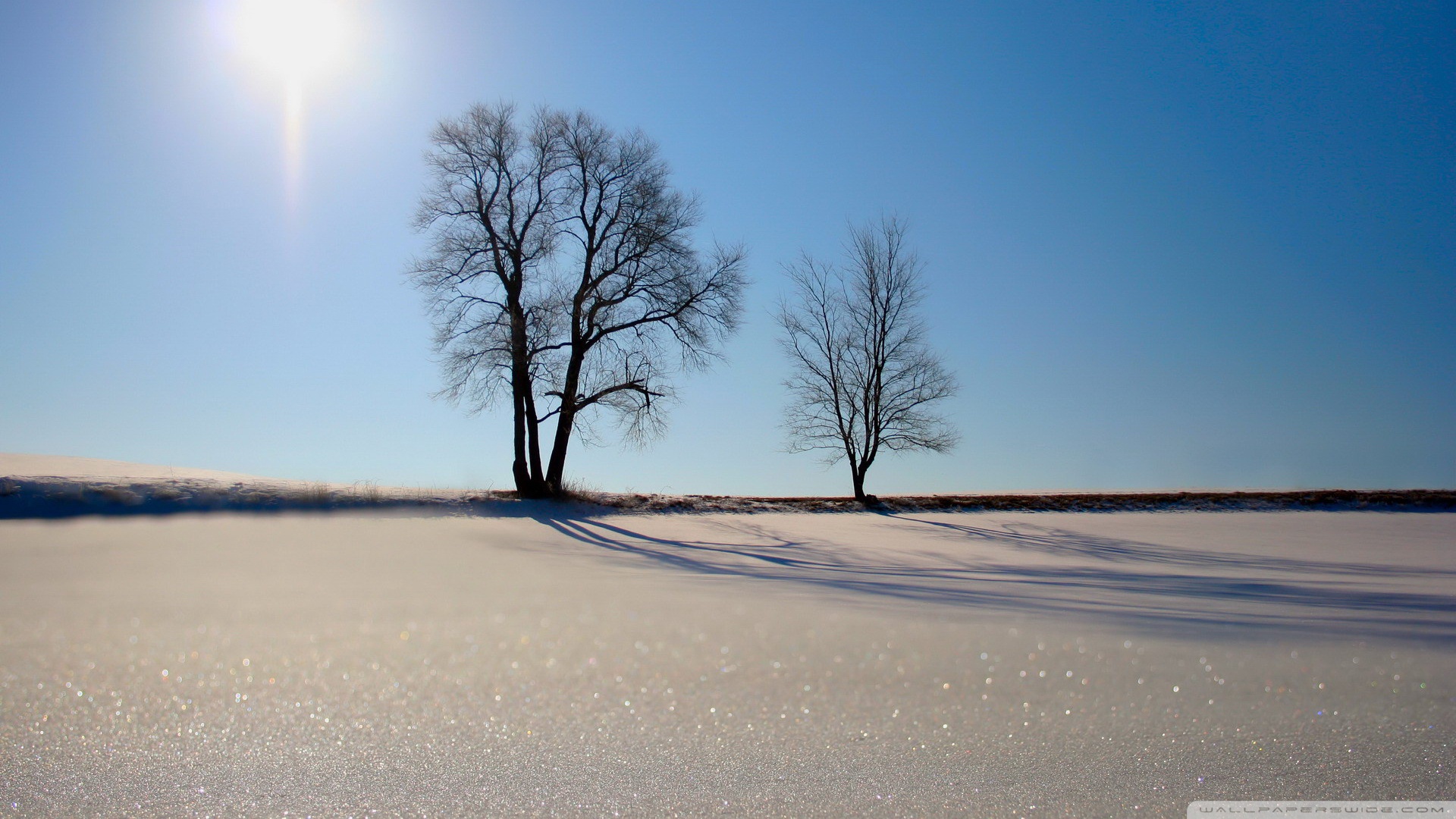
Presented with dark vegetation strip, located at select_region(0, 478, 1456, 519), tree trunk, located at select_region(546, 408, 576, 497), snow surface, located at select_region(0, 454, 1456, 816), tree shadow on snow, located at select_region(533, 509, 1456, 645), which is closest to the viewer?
snow surface, located at select_region(0, 454, 1456, 816)

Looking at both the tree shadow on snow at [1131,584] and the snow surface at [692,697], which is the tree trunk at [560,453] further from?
the snow surface at [692,697]

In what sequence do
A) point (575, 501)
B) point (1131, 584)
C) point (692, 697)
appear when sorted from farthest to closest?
point (575, 501) → point (1131, 584) → point (692, 697)

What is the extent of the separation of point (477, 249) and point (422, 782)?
14679mm

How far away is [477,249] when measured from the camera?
14641 mm

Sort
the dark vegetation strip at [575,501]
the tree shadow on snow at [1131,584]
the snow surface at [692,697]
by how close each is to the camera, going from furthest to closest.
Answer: the dark vegetation strip at [575,501], the tree shadow on snow at [1131,584], the snow surface at [692,697]

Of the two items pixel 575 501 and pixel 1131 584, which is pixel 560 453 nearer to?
pixel 575 501

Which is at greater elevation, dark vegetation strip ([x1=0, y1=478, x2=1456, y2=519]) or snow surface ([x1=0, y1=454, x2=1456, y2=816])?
dark vegetation strip ([x1=0, y1=478, x2=1456, y2=519])

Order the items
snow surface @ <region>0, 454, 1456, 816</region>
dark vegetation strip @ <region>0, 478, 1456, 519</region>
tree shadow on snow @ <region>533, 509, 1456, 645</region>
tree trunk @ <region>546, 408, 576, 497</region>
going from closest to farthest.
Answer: snow surface @ <region>0, 454, 1456, 816</region>, tree shadow on snow @ <region>533, 509, 1456, 645</region>, dark vegetation strip @ <region>0, 478, 1456, 519</region>, tree trunk @ <region>546, 408, 576, 497</region>

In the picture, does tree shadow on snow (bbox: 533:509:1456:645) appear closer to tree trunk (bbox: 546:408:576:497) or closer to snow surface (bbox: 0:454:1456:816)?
snow surface (bbox: 0:454:1456:816)

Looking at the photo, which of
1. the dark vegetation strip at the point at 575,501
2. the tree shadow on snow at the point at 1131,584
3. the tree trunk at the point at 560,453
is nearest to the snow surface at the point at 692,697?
the tree shadow on snow at the point at 1131,584

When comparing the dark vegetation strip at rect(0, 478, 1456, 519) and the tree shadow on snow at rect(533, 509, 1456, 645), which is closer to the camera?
the tree shadow on snow at rect(533, 509, 1456, 645)

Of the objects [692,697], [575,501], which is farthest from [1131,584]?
[575,501]

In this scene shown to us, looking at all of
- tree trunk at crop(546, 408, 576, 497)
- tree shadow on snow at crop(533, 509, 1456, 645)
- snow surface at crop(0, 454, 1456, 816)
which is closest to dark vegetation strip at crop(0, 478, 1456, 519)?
tree trunk at crop(546, 408, 576, 497)

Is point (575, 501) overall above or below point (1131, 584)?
above
